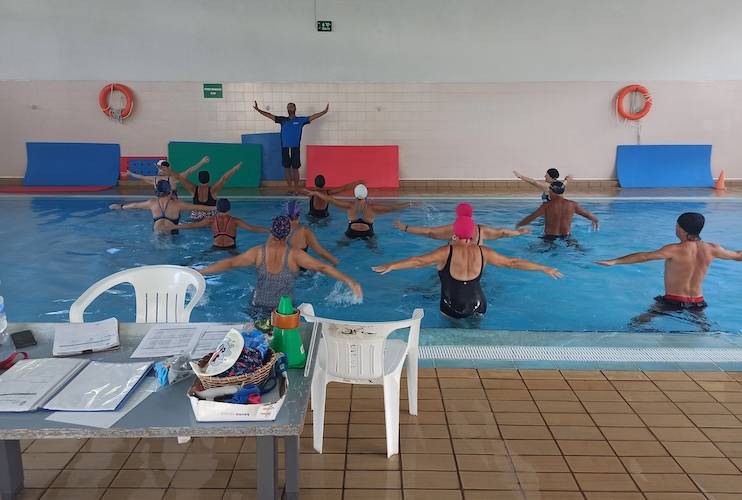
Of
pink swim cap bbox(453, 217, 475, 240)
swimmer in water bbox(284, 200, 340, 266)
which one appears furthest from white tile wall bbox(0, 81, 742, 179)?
pink swim cap bbox(453, 217, 475, 240)

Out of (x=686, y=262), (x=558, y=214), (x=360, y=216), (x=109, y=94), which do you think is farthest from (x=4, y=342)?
(x=109, y=94)

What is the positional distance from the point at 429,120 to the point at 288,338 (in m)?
11.3

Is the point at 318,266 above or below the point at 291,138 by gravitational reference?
below

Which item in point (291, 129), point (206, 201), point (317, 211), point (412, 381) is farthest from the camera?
point (291, 129)

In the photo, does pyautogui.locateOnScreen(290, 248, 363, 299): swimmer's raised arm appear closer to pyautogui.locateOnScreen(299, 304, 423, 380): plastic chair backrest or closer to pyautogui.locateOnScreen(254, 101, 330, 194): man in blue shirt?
pyautogui.locateOnScreen(299, 304, 423, 380): plastic chair backrest

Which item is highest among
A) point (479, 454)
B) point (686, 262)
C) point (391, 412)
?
point (686, 262)

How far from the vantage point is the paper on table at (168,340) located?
2.41m

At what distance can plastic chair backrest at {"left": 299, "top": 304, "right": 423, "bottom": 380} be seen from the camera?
9.87 ft

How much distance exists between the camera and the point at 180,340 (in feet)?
8.29

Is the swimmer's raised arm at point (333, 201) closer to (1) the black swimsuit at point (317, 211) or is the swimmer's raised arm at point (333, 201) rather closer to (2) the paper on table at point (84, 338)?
(1) the black swimsuit at point (317, 211)

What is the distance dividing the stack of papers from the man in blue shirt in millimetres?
9698

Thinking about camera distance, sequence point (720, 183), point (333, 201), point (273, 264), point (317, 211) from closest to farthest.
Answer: point (273, 264)
point (333, 201)
point (317, 211)
point (720, 183)

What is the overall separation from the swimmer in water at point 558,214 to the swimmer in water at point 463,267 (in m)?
2.84

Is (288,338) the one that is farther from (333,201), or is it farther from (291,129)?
(291,129)
